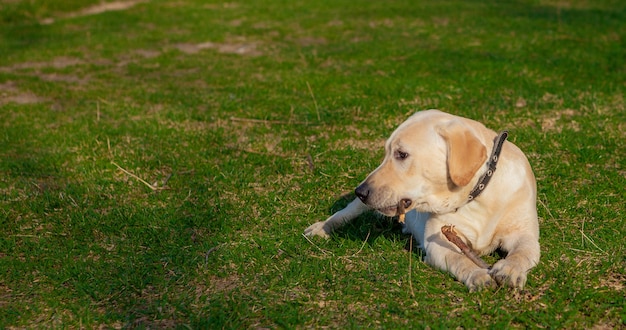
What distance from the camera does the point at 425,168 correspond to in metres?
4.07

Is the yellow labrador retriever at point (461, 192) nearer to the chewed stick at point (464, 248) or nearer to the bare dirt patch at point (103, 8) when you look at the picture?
the chewed stick at point (464, 248)

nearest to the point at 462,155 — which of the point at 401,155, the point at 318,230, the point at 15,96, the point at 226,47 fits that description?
the point at 401,155

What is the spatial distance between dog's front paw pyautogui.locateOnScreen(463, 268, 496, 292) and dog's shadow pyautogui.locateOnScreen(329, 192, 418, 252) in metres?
0.77

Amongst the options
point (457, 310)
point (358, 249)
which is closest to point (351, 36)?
point (358, 249)

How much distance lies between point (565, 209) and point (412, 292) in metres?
1.84

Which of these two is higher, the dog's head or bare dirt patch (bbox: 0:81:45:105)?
the dog's head

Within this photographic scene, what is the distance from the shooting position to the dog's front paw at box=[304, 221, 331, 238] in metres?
4.91

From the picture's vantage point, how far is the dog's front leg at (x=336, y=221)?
4.94 meters

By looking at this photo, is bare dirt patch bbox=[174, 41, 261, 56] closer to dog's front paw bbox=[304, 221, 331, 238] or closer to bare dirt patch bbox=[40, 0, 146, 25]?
bare dirt patch bbox=[40, 0, 146, 25]

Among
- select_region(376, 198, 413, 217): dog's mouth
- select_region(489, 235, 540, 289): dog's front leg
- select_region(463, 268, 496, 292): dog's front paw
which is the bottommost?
select_region(463, 268, 496, 292): dog's front paw

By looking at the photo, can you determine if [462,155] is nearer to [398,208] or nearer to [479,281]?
[398,208]

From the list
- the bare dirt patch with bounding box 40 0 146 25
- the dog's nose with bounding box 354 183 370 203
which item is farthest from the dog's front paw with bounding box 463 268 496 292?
the bare dirt patch with bounding box 40 0 146 25

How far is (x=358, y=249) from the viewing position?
15.4ft

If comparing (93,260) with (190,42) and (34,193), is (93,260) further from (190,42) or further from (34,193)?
(190,42)
